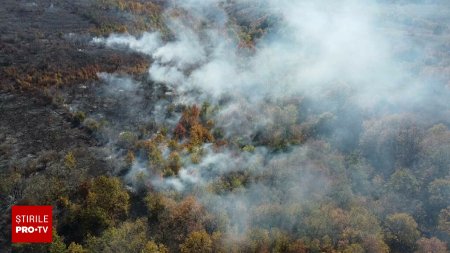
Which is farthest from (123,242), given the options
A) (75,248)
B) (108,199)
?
(108,199)

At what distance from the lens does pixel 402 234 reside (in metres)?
35.5

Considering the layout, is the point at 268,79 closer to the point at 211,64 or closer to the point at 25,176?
the point at 211,64

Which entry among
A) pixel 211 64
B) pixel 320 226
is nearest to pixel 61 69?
pixel 211 64

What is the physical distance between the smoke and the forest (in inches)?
10.4

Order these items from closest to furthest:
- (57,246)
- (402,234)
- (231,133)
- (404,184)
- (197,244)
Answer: (57,246) < (197,244) < (402,234) < (404,184) < (231,133)

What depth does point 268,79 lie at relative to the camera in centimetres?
6066

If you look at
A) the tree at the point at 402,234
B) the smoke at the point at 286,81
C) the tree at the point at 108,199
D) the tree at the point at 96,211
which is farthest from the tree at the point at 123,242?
the tree at the point at 402,234

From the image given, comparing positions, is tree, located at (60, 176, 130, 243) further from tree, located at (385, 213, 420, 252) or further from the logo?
tree, located at (385, 213, 420, 252)

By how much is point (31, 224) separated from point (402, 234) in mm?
34796

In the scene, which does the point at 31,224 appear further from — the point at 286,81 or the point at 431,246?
the point at 286,81

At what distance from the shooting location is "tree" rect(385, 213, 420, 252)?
116 ft

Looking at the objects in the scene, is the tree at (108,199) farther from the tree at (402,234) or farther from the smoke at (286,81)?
the tree at (402,234)

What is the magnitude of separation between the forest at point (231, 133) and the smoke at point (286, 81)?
0.87 feet

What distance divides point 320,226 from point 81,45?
2275 inches
